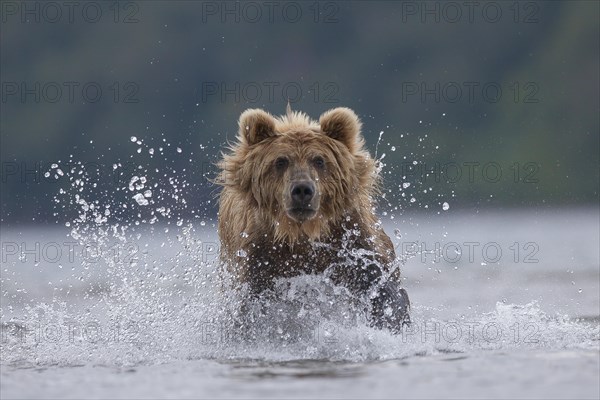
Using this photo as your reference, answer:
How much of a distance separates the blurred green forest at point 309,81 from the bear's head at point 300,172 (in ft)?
107

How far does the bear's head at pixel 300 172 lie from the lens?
903 centimetres

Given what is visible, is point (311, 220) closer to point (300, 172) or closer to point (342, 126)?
point (300, 172)

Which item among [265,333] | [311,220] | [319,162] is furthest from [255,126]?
[265,333]

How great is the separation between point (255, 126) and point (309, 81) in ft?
141

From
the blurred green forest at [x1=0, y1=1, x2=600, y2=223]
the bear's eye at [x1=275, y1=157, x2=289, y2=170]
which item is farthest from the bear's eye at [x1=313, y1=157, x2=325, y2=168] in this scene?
the blurred green forest at [x1=0, y1=1, x2=600, y2=223]

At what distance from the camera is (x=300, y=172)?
9.04 meters

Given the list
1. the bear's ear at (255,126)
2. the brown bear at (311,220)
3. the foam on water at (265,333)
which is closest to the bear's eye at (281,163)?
the brown bear at (311,220)

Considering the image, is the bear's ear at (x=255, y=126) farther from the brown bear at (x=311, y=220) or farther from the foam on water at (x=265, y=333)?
the foam on water at (x=265, y=333)

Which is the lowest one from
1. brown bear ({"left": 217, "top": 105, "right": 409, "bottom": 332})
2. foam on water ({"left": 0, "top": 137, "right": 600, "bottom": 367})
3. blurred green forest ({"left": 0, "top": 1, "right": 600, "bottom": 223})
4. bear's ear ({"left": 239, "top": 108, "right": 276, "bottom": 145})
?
foam on water ({"left": 0, "top": 137, "right": 600, "bottom": 367})

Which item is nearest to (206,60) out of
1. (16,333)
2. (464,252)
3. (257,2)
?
(257,2)

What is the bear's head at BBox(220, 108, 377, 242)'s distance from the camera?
29.6ft

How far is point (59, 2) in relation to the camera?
52844mm

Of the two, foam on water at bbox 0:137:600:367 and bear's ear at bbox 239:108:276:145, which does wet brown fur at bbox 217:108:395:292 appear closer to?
bear's ear at bbox 239:108:276:145

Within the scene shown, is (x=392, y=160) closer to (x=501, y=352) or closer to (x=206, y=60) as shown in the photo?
(x=206, y=60)
